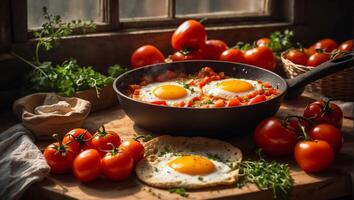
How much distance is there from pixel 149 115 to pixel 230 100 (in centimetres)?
30

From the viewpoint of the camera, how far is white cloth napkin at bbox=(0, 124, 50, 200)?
1643 millimetres

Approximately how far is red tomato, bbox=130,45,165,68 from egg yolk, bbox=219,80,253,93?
328 millimetres

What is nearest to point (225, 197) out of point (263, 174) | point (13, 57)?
point (263, 174)

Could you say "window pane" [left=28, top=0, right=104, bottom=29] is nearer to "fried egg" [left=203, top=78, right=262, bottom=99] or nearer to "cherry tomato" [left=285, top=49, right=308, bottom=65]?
"fried egg" [left=203, top=78, right=262, bottom=99]

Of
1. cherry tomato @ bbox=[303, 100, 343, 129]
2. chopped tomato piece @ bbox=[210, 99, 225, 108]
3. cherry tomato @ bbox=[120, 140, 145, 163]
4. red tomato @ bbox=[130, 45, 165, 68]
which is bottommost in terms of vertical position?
cherry tomato @ bbox=[120, 140, 145, 163]

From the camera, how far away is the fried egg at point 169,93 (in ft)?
6.71

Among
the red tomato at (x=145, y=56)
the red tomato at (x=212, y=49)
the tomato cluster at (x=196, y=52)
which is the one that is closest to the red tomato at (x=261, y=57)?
the tomato cluster at (x=196, y=52)

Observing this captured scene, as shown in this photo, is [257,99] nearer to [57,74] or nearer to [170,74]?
[170,74]

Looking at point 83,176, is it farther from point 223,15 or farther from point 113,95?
point 223,15

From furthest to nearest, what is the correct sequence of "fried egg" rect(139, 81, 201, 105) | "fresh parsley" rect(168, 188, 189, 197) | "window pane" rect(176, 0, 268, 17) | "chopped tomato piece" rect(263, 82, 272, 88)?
"window pane" rect(176, 0, 268, 17), "chopped tomato piece" rect(263, 82, 272, 88), "fried egg" rect(139, 81, 201, 105), "fresh parsley" rect(168, 188, 189, 197)

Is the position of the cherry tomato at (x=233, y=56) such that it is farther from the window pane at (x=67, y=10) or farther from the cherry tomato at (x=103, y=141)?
the cherry tomato at (x=103, y=141)

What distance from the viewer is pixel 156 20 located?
8.39ft

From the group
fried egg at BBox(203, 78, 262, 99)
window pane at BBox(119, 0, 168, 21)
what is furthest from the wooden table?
window pane at BBox(119, 0, 168, 21)

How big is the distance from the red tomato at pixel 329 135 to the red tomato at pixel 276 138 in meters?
0.06
